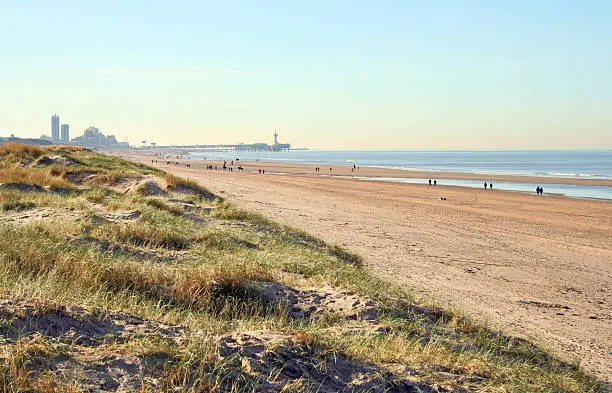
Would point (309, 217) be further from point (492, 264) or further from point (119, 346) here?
point (119, 346)

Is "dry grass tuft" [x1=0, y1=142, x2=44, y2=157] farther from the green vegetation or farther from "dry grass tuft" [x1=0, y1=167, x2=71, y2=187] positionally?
the green vegetation

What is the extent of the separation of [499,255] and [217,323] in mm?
12512

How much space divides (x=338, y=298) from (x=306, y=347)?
281cm

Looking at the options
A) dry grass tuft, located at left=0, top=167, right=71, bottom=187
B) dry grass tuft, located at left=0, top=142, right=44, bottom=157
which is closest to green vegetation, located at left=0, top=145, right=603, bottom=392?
dry grass tuft, located at left=0, top=167, right=71, bottom=187

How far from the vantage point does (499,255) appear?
16.2 meters

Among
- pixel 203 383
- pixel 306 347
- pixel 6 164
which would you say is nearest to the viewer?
pixel 203 383

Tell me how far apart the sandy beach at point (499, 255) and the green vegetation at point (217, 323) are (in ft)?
6.23

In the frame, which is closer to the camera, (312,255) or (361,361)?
(361,361)

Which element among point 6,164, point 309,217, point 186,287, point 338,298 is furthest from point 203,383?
point 6,164

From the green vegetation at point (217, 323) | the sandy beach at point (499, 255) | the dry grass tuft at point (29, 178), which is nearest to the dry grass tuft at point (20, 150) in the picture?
the dry grass tuft at point (29, 178)

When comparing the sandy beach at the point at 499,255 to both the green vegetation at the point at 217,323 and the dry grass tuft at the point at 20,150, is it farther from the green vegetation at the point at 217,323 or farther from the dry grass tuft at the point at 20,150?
the dry grass tuft at the point at 20,150

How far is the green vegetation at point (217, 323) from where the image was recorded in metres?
4.02

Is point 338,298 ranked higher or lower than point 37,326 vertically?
lower

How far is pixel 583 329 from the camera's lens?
30.0ft
